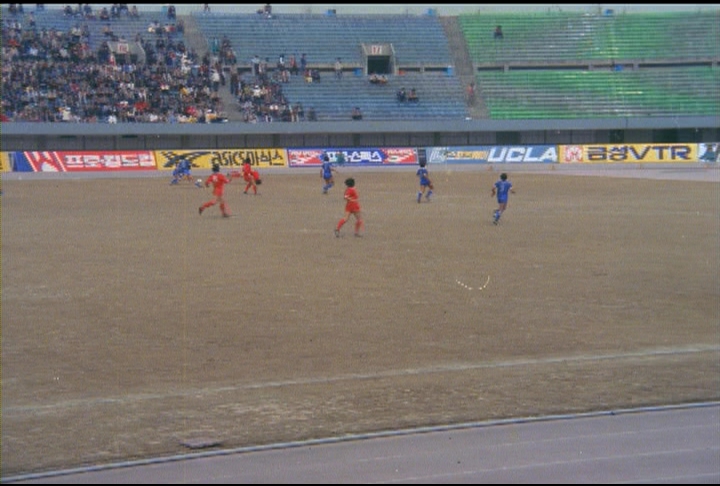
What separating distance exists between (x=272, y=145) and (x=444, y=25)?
21.3 m

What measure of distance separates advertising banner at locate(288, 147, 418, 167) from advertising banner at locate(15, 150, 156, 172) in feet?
28.6

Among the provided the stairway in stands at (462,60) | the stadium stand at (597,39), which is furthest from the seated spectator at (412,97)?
the stadium stand at (597,39)

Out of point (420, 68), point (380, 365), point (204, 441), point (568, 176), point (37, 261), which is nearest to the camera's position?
point (204, 441)

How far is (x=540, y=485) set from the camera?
8.69 m

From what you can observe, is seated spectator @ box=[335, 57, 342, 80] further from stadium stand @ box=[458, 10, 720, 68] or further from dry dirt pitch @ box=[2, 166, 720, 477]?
dry dirt pitch @ box=[2, 166, 720, 477]

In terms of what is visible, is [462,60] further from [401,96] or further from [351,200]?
[351,200]

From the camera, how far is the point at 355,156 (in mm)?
59375

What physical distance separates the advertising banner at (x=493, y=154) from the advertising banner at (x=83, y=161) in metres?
17.6

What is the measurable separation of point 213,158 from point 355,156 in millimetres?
9047

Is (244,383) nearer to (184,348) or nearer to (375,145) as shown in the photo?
(184,348)

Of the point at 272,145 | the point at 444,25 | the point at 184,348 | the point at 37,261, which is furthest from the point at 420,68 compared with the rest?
the point at 184,348

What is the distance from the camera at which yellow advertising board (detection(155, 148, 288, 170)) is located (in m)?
55.2

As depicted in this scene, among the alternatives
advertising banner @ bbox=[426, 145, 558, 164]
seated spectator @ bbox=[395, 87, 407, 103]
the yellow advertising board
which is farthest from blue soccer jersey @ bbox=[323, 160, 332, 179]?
seated spectator @ bbox=[395, 87, 407, 103]

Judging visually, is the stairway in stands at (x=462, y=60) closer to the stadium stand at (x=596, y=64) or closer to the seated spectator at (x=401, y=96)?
the stadium stand at (x=596, y=64)
